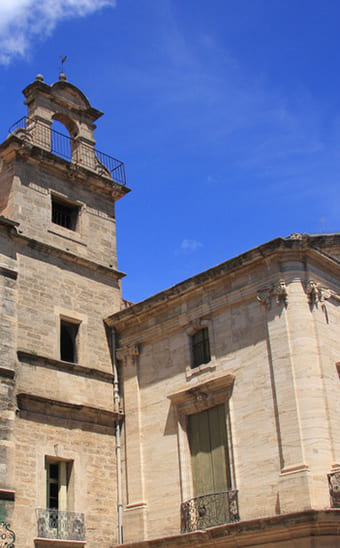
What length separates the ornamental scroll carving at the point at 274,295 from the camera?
53.9 ft

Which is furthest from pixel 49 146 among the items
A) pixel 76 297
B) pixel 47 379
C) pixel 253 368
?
pixel 253 368

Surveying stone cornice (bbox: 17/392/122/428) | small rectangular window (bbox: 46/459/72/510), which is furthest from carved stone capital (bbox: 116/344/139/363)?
small rectangular window (bbox: 46/459/72/510)

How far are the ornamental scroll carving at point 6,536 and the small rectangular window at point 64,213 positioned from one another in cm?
873

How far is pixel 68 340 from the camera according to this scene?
19547 millimetres

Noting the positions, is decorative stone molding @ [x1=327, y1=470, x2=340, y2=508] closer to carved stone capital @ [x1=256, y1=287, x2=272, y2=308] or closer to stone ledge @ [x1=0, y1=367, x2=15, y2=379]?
carved stone capital @ [x1=256, y1=287, x2=272, y2=308]

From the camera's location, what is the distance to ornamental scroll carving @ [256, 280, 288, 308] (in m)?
16.4

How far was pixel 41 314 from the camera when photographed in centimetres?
1870

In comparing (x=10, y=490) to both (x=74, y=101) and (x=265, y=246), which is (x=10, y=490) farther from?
(x=74, y=101)

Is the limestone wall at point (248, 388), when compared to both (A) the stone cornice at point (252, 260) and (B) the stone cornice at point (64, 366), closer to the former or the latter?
(A) the stone cornice at point (252, 260)

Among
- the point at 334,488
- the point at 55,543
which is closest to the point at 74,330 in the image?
the point at 55,543

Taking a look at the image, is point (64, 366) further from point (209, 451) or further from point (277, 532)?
point (277, 532)

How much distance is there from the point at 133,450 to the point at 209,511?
302 centimetres

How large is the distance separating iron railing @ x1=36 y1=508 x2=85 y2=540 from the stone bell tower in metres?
Result: 0.02

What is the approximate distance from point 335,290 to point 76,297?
691cm
